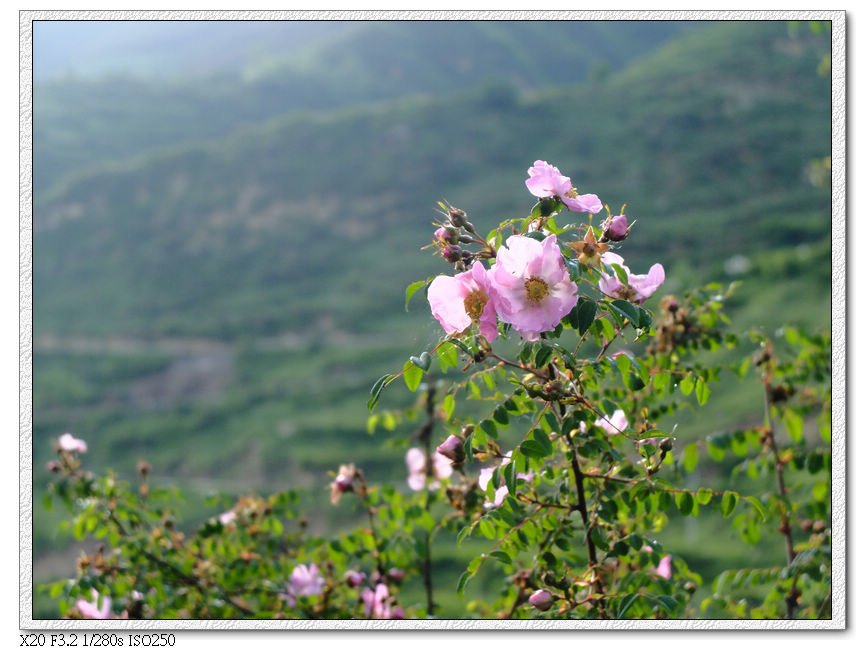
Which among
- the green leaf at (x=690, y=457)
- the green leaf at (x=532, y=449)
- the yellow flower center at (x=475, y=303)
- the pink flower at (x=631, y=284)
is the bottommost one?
the green leaf at (x=532, y=449)

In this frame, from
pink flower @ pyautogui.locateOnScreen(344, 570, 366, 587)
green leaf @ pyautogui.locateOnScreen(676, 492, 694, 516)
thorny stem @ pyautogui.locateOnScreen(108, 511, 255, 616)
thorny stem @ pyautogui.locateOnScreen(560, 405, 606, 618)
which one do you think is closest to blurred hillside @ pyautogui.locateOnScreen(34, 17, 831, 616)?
thorny stem @ pyautogui.locateOnScreen(108, 511, 255, 616)

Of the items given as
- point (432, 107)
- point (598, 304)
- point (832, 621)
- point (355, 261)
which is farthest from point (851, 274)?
point (432, 107)

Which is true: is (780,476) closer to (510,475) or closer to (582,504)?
(582,504)

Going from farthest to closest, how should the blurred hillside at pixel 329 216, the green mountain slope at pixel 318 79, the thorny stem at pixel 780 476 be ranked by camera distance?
the green mountain slope at pixel 318 79
the blurred hillside at pixel 329 216
the thorny stem at pixel 780 476

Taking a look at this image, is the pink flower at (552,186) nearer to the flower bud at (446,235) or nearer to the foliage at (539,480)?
the foliage at (539,480)

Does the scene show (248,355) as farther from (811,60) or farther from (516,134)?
(811,60)

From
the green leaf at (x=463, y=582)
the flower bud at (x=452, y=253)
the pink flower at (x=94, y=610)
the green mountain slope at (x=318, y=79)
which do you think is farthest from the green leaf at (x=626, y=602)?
the green mountain slope at (x=318, y=79)

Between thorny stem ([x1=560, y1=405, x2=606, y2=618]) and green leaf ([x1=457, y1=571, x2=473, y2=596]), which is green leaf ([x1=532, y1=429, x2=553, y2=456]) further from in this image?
green leaf ([x1=457, y1=571, x2=473, y2=596])
